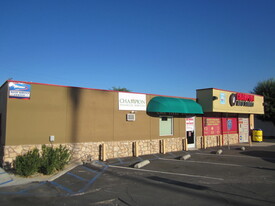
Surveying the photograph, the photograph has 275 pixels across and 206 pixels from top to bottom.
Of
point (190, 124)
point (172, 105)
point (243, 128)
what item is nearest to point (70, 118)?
point (172, 105)

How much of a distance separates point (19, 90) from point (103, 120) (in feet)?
16.3

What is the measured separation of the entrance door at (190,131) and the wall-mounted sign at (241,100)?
4610mm

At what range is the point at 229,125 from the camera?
2392 cm

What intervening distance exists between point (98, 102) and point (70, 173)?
497cm

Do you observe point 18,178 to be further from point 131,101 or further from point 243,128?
point 243,128

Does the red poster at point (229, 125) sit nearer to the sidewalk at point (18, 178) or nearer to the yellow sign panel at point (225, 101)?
the yellow sign panel at point (225, 101)

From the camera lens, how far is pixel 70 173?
34.8ft

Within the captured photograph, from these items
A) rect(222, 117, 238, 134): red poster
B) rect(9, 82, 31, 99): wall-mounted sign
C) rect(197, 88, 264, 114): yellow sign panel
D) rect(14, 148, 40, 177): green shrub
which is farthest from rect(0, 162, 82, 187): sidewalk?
rect(222, 117, 238, 134): red poster

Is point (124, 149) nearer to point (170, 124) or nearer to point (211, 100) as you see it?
point (170, 124)

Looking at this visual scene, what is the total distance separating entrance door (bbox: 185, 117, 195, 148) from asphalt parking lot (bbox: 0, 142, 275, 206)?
7.26m

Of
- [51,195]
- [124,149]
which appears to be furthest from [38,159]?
[124,149]

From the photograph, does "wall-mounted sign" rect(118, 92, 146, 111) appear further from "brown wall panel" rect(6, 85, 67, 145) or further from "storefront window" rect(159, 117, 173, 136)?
"brown wall panel" rect(6, 85, 67, 145)

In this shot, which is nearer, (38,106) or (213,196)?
(213,196)

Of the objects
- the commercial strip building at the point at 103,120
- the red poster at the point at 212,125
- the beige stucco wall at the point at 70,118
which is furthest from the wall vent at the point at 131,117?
the red poster at the point at 212,125
